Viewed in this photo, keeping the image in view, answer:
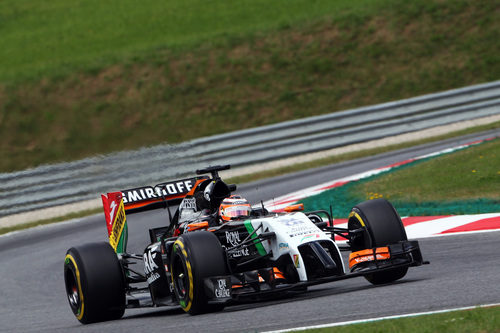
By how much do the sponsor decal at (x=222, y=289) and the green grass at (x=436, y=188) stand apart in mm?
5117

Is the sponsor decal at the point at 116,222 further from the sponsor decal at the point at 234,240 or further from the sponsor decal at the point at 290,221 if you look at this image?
the sponsor decal at the point at 290,221

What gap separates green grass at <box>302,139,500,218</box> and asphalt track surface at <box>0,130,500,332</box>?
177cm

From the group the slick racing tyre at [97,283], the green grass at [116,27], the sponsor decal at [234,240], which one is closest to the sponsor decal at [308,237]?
the sponsor decal at [234,240]

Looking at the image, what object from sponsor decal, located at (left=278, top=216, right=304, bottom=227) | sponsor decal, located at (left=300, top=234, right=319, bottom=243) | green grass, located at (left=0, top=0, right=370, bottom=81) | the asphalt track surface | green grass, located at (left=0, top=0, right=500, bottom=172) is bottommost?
the asphalt track surface

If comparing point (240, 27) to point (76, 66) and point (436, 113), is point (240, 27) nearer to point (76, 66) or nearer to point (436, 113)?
point (76, 66)

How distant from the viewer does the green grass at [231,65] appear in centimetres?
2358

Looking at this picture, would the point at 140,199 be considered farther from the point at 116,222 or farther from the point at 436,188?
the point at 436,188

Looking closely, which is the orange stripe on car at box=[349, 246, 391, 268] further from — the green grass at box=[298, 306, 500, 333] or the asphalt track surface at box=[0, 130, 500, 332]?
the green grass at box=[298, 306, 500, 333]

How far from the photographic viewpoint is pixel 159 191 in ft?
32.7

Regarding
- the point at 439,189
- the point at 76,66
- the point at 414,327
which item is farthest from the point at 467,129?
the point at 414,327

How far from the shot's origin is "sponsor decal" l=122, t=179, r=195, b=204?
9.93 meters

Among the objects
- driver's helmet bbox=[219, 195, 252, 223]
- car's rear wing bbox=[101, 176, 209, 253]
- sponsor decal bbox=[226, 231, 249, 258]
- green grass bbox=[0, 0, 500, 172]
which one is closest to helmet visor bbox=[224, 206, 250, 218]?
driver's helmet bbox=[219, 195, 252, 223]

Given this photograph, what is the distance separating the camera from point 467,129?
20.7 meters

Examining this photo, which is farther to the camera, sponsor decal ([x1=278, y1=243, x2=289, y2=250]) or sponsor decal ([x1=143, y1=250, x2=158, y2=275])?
sponsor decal ([x1=143, y1=250, x2=158, y2=275])
